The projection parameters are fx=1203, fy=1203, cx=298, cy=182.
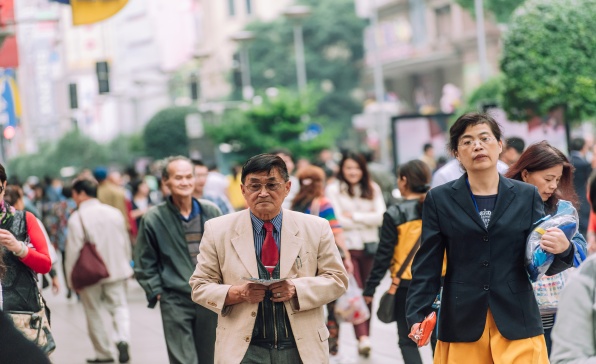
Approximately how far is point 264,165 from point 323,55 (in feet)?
224

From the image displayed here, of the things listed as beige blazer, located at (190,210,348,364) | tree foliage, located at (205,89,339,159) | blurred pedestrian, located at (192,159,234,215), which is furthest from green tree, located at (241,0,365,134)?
beige blazer, located at (190,210,348,364)

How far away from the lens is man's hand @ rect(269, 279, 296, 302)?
5469mm

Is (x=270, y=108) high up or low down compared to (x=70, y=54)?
down

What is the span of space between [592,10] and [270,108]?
1737 cm

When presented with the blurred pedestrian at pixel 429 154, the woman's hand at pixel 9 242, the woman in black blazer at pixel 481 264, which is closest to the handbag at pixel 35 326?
the woman's hand at pixel 9 242

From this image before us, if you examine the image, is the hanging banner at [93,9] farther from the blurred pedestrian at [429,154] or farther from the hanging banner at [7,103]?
the blurred pedestrian at [429,154]

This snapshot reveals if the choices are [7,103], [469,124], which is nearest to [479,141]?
[469,124]

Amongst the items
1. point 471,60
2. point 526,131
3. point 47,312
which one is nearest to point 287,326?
point 47,312

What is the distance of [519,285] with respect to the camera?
5.36 metres

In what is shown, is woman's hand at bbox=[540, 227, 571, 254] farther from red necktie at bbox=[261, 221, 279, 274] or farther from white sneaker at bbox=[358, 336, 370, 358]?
white sneaker at bbox=[358, 336, 370, 358]

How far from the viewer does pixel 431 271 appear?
5.45 metres

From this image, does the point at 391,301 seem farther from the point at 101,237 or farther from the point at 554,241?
the point at 101,237

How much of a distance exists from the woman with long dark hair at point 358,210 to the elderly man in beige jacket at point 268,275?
526 cm

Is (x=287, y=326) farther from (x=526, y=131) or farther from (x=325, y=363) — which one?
(x=526, y=131)
